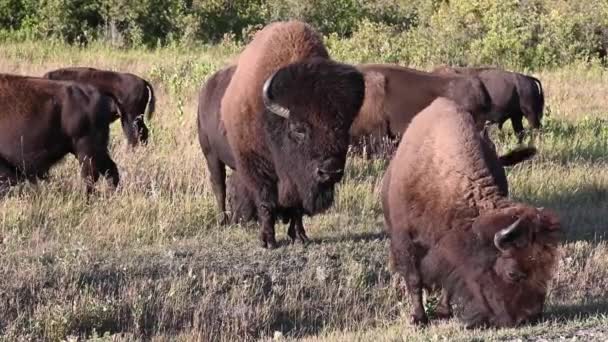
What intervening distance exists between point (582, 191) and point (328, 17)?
2387cm

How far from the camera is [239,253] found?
9.95 m

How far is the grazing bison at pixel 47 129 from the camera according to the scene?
1144 centimetres

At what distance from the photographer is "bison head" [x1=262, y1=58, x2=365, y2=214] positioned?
8.79 metres

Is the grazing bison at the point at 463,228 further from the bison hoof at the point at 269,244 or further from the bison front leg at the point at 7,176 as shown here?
the bison front leg at the point at 7,176

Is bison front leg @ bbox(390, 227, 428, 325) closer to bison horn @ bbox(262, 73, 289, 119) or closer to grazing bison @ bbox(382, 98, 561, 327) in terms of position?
grazing bison @ bbox(382, 98, 561, 327)

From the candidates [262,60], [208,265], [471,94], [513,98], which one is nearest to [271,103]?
[262,60]

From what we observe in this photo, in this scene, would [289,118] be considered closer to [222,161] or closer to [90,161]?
[222,161]

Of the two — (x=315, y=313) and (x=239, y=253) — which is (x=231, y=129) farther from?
(x=315, y=313)

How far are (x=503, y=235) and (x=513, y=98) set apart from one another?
12199 mm

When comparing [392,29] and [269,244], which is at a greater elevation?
[269,244]

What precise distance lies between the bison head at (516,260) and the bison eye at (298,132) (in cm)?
225

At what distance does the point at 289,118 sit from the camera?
9.02m

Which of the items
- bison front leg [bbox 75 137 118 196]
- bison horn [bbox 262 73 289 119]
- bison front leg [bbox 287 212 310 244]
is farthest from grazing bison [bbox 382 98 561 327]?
bison front leg [bbox 75 137 118 196]

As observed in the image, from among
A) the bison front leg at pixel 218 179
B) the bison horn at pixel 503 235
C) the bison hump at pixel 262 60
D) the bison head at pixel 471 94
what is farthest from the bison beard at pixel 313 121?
the bison head at pixel 471 94
